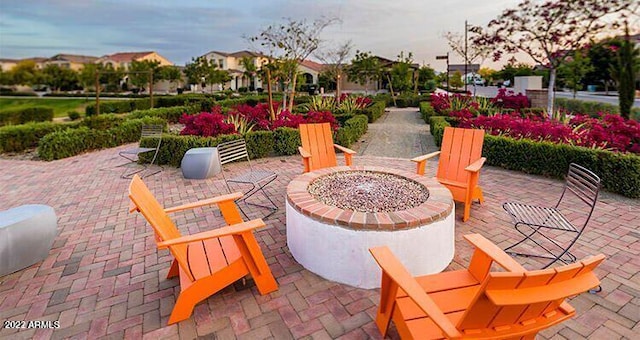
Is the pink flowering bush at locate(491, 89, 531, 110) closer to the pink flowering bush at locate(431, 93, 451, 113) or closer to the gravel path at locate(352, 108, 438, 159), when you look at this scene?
the pink flowering bush at locate(431, 93, 451, 113)

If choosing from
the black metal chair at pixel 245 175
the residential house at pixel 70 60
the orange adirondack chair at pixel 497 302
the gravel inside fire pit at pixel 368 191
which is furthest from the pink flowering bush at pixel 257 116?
the residential house at pixel 70 60

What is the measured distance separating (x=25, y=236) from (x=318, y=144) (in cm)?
334

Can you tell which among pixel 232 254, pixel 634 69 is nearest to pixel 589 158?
pixel 232 254

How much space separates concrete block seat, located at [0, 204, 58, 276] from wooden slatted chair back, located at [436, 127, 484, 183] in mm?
4367

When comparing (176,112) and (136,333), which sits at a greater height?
(176,112)

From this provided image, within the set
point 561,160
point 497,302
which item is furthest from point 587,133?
point 497,302

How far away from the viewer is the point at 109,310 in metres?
2.35

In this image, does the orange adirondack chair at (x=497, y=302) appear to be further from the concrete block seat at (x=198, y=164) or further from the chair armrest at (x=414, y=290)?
the concrete block seat at (x=198, y=164)

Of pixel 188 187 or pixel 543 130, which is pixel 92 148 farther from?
pixel 543 130

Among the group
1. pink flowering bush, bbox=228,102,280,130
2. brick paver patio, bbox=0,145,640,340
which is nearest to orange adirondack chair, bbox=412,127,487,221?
brick paver patio, bbox=0,145,640,340

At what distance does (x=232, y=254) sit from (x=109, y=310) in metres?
0.92

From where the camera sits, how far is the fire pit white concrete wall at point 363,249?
2521 mm

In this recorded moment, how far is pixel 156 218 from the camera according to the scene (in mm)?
2312

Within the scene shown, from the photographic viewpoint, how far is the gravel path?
776 centimetres
